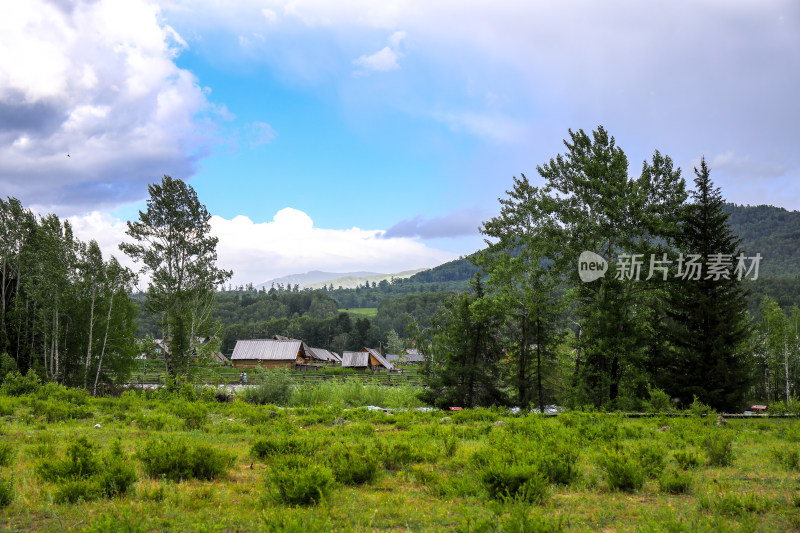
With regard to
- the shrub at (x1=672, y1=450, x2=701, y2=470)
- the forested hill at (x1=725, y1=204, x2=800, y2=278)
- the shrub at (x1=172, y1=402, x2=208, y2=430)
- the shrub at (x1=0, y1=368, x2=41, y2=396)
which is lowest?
the shrub at (x1=0, y1=368, x2=41, y2=396)

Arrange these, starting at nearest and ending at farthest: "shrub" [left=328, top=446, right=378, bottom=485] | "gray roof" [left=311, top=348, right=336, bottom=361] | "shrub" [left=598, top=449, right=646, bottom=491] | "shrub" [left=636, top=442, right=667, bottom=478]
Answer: "shrub" [left=598, top=449, right=646, bottom=491] < "shrub" [left=328, top=446, right=378, bottom=485] < "shrub" [left=636, top=442, right=667, bottom=478] < "gray roof" [left=311, top=348, right=336, bottom=361]

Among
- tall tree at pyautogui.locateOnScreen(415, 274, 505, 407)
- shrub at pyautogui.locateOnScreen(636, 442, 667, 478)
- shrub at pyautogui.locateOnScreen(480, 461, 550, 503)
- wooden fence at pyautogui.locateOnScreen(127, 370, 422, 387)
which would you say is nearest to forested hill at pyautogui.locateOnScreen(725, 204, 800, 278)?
wooden fence at pyautogui.locateOnScreen(127, 370, 422, 387)

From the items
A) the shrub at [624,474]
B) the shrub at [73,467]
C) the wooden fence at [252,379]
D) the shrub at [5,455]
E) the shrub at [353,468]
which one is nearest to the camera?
the shrub at [73,467]

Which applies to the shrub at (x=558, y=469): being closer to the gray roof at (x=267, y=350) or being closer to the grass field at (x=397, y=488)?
the grass field at (x=397, y=488)

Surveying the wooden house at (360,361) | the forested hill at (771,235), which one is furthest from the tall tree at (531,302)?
the forested hill at (771,235)

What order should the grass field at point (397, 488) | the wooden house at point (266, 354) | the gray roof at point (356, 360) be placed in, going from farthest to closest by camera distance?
the gray roof at point (356, 360), the wooden house at point (266, 354), the grass field at point (397, 488)

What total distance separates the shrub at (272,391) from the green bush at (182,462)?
60.5 ft

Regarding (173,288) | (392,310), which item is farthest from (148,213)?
(392,310)

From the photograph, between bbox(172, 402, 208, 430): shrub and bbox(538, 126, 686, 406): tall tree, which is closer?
bbox(172, 402, 208, 430): shrub

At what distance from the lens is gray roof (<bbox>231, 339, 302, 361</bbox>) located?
64.6m

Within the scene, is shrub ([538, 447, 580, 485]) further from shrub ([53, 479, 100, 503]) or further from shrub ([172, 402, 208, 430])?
shrub ([172, 402, 208, 430])

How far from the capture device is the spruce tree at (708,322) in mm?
19516

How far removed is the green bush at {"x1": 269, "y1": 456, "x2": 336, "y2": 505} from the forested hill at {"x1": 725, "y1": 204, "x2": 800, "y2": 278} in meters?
160

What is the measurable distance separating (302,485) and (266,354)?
6315 cm
